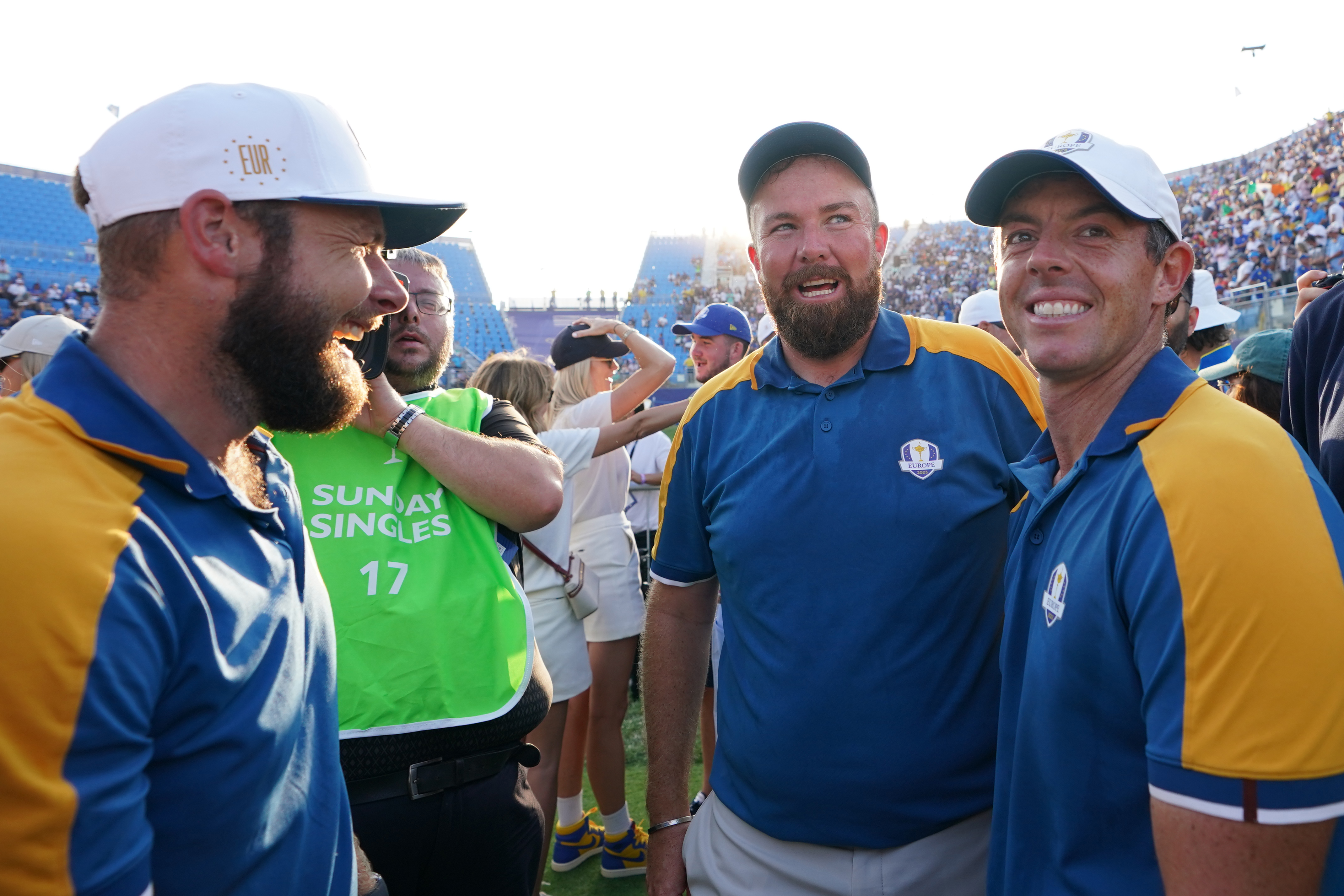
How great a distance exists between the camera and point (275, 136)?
1383 millimetres

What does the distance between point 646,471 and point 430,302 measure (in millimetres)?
2920

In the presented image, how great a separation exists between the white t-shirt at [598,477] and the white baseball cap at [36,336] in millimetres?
2478

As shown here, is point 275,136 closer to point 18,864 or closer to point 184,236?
point 184,236

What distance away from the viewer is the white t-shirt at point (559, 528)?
3.48 metres

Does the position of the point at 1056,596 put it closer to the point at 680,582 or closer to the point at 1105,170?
the point at 1105,170

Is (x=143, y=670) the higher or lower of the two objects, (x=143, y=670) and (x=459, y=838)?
the higher

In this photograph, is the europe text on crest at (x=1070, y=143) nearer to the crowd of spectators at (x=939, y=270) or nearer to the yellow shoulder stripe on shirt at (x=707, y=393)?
the yellow shoulder stripe on shirt at (x=707, y=393)

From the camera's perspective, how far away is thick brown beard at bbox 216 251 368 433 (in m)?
1.37

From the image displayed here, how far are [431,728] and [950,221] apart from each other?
45.9 meters

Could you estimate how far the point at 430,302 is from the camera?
2.60 m

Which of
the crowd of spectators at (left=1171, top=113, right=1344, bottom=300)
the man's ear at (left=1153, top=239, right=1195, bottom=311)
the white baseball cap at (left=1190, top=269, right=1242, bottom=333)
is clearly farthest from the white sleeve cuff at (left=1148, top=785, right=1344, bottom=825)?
the crowd of spectators at (left=1171, top=113, right=1344, bottom=300)

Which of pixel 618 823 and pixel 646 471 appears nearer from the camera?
pixel 618 823

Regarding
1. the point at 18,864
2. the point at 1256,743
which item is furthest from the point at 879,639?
the point at 18,864

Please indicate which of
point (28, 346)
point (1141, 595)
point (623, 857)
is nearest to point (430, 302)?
point (1141, 595)
